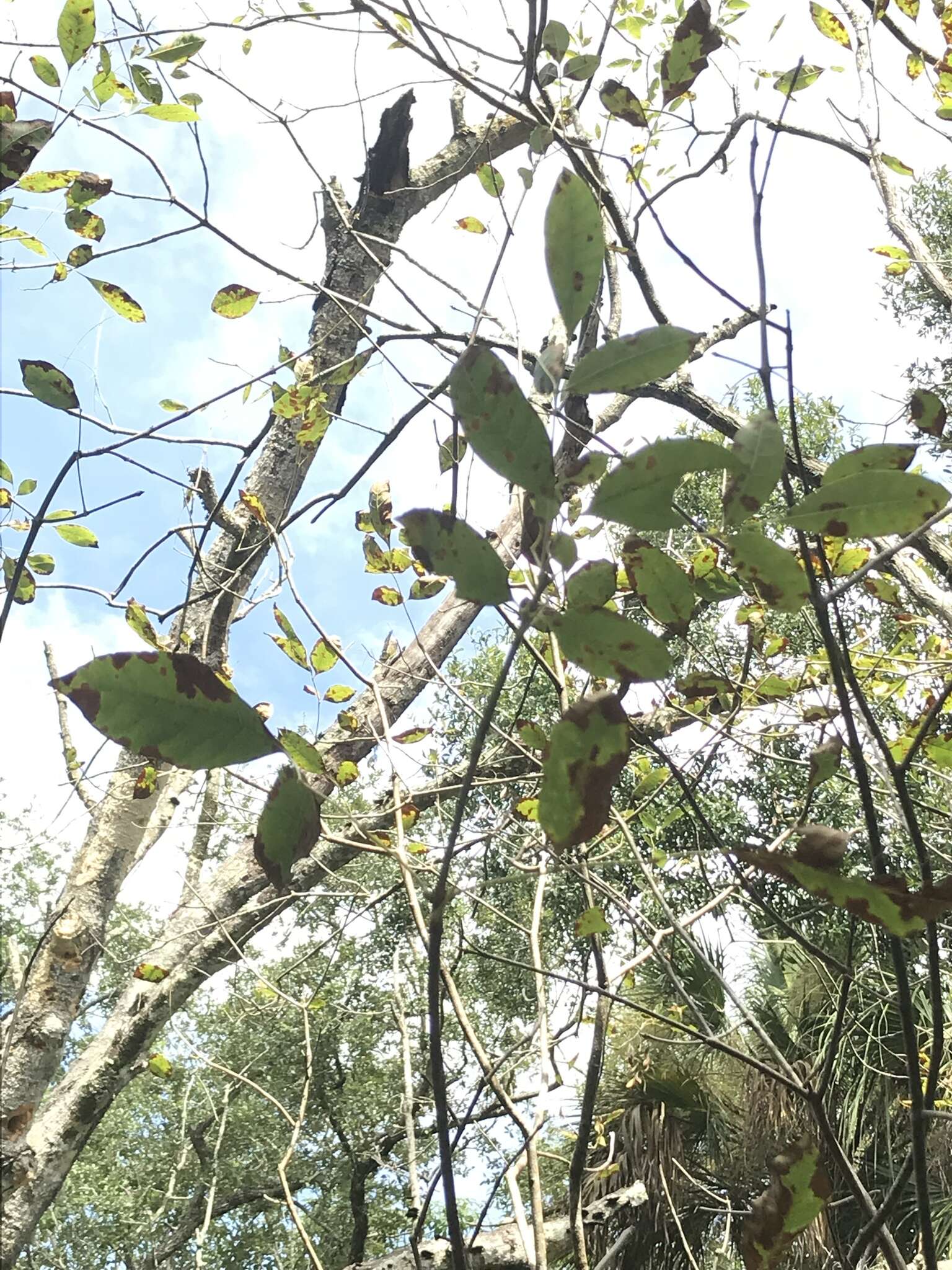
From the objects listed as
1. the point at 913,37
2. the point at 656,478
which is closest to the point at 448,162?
the point at 913,37

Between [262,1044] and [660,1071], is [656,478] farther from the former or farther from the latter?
[262,1044]

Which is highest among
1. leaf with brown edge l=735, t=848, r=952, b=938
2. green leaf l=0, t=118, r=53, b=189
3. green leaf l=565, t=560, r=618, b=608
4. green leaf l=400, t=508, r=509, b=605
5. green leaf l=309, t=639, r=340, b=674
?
Answer: green leaf l=0, t=118, r=53, b=189

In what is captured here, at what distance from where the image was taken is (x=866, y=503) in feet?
0.85

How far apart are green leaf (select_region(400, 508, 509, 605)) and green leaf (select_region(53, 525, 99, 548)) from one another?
3.33ft

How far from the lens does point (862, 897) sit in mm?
236

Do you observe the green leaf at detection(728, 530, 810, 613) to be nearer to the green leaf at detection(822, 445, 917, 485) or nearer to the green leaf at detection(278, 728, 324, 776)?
the green leaf at detection(822, 445, 917, 485)

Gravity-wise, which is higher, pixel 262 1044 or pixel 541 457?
pixel 262 1044

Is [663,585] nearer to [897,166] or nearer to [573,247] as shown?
[573,247]

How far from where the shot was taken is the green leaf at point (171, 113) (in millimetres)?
754

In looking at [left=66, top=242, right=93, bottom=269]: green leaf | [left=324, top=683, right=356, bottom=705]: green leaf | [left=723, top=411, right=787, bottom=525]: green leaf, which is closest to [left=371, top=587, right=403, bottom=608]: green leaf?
[left=324, top=683, right=356, bottom=705]: green leaf

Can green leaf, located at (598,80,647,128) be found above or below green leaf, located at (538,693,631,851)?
above

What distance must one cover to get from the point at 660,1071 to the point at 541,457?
4.07 metres

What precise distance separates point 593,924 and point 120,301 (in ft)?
2.42

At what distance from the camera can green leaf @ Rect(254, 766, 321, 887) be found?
234 millimetres
